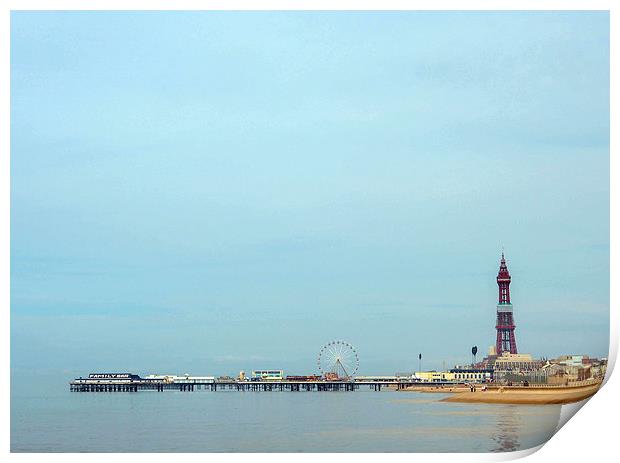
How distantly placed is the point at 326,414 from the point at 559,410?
245 inches

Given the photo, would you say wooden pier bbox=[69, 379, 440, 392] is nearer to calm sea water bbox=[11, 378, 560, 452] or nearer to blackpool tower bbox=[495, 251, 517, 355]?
calm sea water bbox=[11, 378, 560, 452]

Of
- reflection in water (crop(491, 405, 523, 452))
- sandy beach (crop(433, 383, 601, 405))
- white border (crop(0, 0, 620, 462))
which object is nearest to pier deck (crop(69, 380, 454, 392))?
sandy beach (crop(433, 383, 601, 405))

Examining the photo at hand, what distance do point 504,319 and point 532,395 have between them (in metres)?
1.52

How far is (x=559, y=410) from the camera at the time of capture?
820cm

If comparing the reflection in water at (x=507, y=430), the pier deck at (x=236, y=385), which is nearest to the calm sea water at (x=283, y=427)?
the reflection in water at (x=507, y=430)

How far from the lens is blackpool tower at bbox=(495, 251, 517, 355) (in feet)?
33.0

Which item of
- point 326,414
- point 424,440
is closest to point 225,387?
point 326,414

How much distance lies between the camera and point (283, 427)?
11.8 meters

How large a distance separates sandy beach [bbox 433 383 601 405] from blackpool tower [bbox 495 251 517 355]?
0.45 meters

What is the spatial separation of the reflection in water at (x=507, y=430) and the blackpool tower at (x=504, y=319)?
32.7 inches
